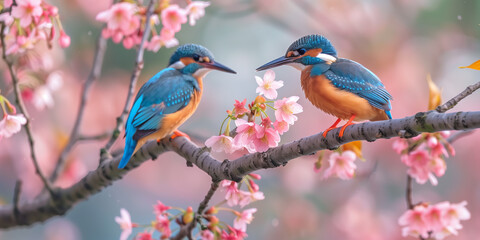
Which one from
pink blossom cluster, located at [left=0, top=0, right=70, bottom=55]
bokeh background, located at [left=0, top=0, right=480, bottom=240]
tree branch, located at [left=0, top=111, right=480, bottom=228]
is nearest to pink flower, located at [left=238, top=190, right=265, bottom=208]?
tree branch, located at [left=0, top=111, right=480, bottom=228]

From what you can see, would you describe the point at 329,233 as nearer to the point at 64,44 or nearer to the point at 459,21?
the point at 459,21

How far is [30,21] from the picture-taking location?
1.03 meters

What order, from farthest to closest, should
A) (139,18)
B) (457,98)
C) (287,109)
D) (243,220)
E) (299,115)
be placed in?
(299,115) → (139,18) → (243,220) → (287,109) → (457,98)

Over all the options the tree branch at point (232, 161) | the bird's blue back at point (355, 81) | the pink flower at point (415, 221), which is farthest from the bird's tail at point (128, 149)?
the pink flower at point (415, 221)

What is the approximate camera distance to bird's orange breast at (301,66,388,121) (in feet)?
2.65

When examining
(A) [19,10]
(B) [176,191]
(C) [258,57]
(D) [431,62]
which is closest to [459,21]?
(D) [431,62]

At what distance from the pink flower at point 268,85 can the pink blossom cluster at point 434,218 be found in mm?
516

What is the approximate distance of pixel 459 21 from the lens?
2.09 metres

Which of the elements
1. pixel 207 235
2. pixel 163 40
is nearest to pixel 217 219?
pixel 207 235

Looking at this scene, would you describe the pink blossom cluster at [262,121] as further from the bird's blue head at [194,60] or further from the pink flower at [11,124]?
the pink flower at [11,124]

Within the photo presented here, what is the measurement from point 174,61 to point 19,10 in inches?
11.6

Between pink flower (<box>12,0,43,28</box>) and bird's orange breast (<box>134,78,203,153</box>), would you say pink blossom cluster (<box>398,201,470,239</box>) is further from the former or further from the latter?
pink flower (<box>12,0,43,28</box>)

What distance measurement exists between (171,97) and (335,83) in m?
0.29

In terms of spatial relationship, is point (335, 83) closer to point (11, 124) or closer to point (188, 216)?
point (188, 216)
